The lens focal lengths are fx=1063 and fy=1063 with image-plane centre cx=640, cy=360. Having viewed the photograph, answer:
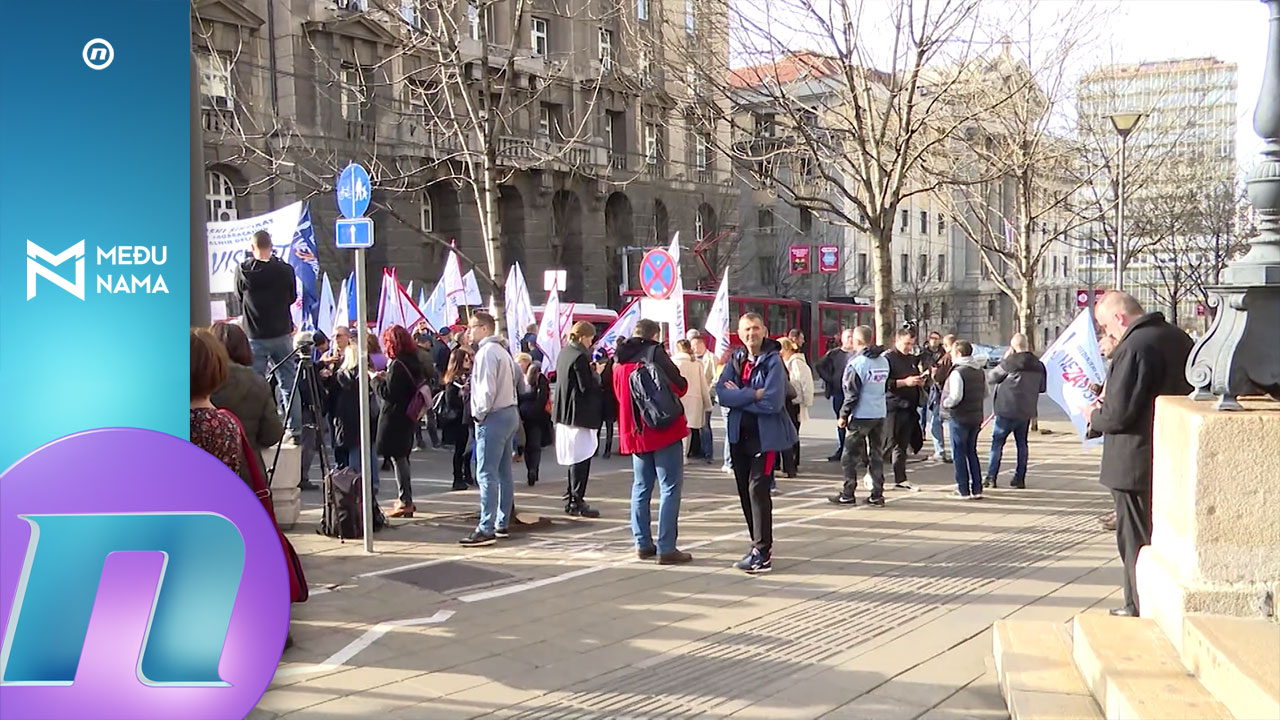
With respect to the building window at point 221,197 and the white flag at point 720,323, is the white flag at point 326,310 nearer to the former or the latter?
the white flag at point 720,323

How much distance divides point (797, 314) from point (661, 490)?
2835 cm

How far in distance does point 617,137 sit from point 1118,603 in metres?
40.1

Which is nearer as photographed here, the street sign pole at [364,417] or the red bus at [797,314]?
the street sign pole at [364,417]

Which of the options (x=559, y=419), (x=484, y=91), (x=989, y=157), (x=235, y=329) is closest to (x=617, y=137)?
(x=989, y=157)

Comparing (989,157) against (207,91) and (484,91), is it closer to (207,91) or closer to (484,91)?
(484,91)

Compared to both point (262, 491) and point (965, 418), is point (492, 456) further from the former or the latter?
point (965, 418)

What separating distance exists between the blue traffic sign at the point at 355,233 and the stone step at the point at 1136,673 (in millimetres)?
5684

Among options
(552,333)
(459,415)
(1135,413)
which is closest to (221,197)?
(552,333)

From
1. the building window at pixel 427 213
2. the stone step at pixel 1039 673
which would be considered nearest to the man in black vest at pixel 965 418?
the stone step at pixel 1039 673

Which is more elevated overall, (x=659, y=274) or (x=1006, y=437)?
(x=659, y=274)

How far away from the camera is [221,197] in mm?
32062

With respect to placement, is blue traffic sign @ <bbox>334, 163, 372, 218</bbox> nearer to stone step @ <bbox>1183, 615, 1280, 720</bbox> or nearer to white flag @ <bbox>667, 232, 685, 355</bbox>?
white flag @ <bbox>667, 232, 685, 355</bbox>

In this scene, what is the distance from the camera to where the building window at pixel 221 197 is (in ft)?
103

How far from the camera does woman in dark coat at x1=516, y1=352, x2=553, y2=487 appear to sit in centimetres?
1256
